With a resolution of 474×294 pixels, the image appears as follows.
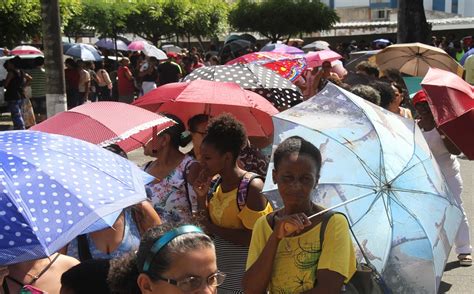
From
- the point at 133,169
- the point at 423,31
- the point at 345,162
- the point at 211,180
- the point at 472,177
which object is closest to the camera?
the point at 133,169

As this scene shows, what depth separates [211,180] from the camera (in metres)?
4.46

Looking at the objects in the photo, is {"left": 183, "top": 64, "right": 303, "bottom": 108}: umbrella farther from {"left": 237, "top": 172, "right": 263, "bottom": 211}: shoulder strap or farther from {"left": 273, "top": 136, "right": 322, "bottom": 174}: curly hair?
{"left": 273, "top": 136, "right": 322, "bottom": 174}: curly hair

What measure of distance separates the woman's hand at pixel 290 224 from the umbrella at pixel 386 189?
432 millimetres

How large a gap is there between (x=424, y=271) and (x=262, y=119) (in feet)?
8.80

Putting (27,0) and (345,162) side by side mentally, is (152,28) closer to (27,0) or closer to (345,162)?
(27,0)

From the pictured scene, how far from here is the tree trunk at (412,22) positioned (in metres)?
18.8

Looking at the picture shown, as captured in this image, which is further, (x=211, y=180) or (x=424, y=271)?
(x=211, y=180)

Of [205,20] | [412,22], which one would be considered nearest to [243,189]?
[412,22]

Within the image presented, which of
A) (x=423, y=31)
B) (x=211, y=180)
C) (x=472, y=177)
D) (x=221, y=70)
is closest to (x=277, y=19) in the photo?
(x=423, y=31)

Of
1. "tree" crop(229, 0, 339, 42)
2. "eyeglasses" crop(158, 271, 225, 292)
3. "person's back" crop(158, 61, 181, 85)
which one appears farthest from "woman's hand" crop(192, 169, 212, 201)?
"tree" crop(229, 0, 339, 42)

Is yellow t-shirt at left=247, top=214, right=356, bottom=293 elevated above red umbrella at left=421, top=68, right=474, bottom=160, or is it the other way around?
red umbrella at left=421, top=68, right=474, bottom=160

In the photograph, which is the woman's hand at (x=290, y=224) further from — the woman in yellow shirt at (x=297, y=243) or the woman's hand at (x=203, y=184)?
the woman's hand at (x=203, y=184)

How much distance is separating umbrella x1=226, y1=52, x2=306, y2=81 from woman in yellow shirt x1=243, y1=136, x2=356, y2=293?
6.18m

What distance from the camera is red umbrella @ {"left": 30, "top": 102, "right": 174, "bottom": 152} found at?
477 centimetres
